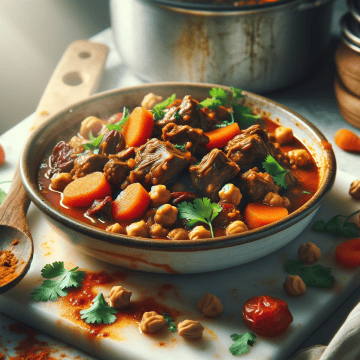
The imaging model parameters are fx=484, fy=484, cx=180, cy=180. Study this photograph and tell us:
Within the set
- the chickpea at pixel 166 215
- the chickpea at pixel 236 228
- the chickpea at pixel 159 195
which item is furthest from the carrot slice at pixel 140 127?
the chickpea at pixel 236 228

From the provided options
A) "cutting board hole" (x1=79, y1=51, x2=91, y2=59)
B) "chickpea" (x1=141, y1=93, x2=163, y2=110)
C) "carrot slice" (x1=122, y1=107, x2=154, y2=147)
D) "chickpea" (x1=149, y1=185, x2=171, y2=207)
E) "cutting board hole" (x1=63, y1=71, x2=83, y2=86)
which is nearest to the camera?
"chickpea" (x1=149, y1=185, x2=171, y2=207)

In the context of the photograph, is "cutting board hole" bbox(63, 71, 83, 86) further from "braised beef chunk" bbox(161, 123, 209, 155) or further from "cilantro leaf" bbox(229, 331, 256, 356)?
"cilantro leaf" bbox(229, 331, 256, 356)

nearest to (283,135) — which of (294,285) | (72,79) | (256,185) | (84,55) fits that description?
(256,185)

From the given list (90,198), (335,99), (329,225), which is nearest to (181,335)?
(90,198)

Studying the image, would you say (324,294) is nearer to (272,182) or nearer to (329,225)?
(329,225)

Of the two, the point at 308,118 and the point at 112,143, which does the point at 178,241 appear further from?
the point at 308,118

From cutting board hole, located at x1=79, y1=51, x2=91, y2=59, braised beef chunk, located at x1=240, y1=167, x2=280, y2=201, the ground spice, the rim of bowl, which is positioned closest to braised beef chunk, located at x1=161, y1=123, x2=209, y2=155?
braised beef chunk, located at x1=240, y1=167, x2=280, y2=201
